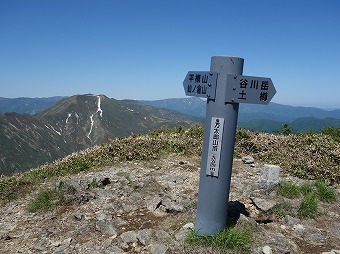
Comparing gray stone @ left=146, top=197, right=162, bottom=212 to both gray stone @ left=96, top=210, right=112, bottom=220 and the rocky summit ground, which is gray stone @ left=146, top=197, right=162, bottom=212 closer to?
the rocky summit ground

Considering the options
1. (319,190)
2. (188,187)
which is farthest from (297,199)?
(188,187)

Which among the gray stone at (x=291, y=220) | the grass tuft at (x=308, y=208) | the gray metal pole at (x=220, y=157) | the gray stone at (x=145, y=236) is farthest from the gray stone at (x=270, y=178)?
the gray stone at (x=145, y=236)

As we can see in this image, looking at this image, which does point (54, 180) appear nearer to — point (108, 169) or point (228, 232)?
point (108, 169)

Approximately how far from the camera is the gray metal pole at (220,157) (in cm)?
577

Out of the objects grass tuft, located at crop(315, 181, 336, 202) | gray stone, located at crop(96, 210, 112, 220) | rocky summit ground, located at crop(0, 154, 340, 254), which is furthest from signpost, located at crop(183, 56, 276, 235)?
grass tuft, located at crop(315, 181, 336, 202)

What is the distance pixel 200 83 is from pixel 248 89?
35.7 inches

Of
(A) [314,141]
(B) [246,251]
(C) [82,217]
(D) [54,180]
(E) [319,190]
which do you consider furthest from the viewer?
(A) [314,141]

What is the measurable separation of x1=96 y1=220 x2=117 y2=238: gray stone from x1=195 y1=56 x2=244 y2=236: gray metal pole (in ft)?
6.21

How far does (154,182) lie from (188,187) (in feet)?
3.45

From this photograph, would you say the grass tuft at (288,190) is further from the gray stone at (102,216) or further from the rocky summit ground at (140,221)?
the gray stone at (102,216)

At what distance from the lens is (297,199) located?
8508mm

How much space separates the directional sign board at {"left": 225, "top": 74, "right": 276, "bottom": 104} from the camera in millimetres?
5730

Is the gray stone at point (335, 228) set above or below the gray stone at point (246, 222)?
below

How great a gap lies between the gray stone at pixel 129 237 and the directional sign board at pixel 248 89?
11.1ft
